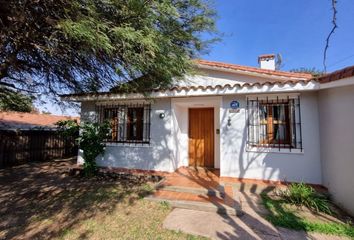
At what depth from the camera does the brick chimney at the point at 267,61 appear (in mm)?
10234

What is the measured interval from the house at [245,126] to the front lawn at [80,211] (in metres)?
2.00

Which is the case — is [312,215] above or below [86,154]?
below

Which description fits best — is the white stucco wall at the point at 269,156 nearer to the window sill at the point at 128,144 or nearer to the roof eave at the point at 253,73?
the roof eave at the point at 253,73

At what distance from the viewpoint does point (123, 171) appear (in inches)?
328

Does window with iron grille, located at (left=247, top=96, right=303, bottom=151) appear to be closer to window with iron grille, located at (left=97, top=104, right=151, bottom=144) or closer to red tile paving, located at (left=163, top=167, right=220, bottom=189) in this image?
red tile paving, located at (left=163, top=167, right=220, bottom=189)

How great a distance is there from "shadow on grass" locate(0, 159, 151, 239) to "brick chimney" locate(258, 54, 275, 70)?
836 centimetres

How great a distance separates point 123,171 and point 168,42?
227 inches

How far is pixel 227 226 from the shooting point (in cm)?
435

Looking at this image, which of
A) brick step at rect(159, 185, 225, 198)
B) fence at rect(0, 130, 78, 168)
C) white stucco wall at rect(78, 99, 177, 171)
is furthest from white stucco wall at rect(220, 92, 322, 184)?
fence at rect(0, 130, 78, 168)

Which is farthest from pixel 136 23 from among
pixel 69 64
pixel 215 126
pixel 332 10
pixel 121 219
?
pixel 215 126

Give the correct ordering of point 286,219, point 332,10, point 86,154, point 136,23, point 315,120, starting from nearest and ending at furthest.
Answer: point 332,10 < point 136,23 < point 286,219 < point 315,120 < point 86,154

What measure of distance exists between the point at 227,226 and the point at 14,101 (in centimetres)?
929

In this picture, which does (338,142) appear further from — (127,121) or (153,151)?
(127,121)

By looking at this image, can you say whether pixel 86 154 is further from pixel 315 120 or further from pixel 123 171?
pixel 315 120
